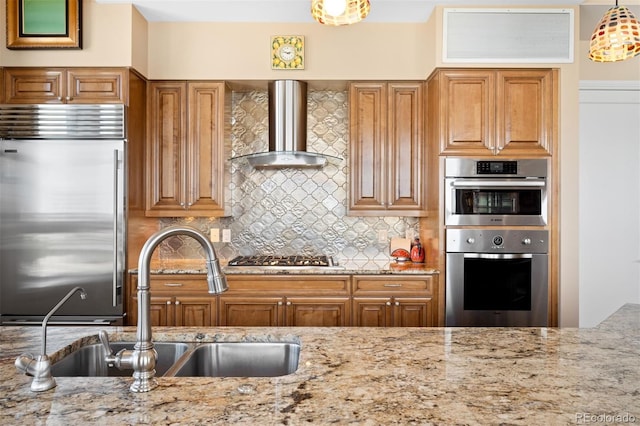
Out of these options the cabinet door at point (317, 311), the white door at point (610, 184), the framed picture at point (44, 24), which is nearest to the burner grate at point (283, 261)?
the cabinet door at point (317, 311)

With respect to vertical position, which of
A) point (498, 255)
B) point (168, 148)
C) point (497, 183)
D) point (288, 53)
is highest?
point (288, 53)

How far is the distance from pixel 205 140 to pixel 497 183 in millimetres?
2186

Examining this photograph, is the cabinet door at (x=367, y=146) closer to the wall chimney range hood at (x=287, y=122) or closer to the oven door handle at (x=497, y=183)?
the wall chimney range hood at (x=287, y=122)

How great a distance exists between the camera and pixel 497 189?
10.8 ft

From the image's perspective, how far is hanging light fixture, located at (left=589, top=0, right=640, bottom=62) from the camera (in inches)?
76.2

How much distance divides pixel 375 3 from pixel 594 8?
5.22 feet

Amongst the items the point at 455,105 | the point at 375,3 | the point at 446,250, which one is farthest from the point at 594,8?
the point at 446,250

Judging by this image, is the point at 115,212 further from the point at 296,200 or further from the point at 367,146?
the point at 367,146

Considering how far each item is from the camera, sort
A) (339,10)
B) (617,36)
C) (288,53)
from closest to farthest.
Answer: (339,10) < (617,36) < (288,53)

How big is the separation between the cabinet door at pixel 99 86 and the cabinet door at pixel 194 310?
59.2 inches

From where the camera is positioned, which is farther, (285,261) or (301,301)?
(285,261)

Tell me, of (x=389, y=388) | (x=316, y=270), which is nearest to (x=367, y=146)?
(x=316, y=270)

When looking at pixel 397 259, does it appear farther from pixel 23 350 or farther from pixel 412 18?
pixel 23 350

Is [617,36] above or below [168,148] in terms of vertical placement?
above
